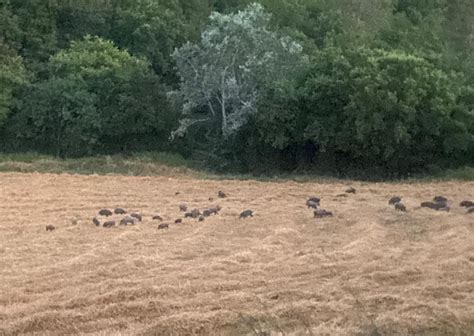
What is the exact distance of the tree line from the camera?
24.4 m

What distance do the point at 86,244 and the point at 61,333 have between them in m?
4.88

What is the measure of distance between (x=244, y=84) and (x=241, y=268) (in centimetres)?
1754

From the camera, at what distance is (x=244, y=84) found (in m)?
26.3

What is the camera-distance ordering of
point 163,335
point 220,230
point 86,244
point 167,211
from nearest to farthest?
point 163,335
point 86,244
point 220,230
point 167,211

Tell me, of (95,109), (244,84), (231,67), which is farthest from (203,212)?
(95,109)

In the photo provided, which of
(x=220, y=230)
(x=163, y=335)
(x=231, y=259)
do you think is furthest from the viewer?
(x=220, y=230)

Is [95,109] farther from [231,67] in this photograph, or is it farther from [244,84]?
[244,84]

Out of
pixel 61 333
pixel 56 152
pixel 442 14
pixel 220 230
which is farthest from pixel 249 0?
pixel 61 333

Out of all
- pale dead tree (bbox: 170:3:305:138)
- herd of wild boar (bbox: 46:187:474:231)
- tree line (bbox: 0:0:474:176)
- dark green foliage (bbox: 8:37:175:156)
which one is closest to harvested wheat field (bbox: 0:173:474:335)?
herd of wild boar (bbox: 46:187:474:231)

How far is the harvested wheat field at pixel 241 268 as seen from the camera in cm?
640

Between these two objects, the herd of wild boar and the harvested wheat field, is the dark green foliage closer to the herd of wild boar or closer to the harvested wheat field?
the harvested wheat field

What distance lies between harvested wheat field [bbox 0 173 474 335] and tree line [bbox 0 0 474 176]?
24.8ft

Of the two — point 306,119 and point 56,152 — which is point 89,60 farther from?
point 306,119

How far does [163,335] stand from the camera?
20.7ft
